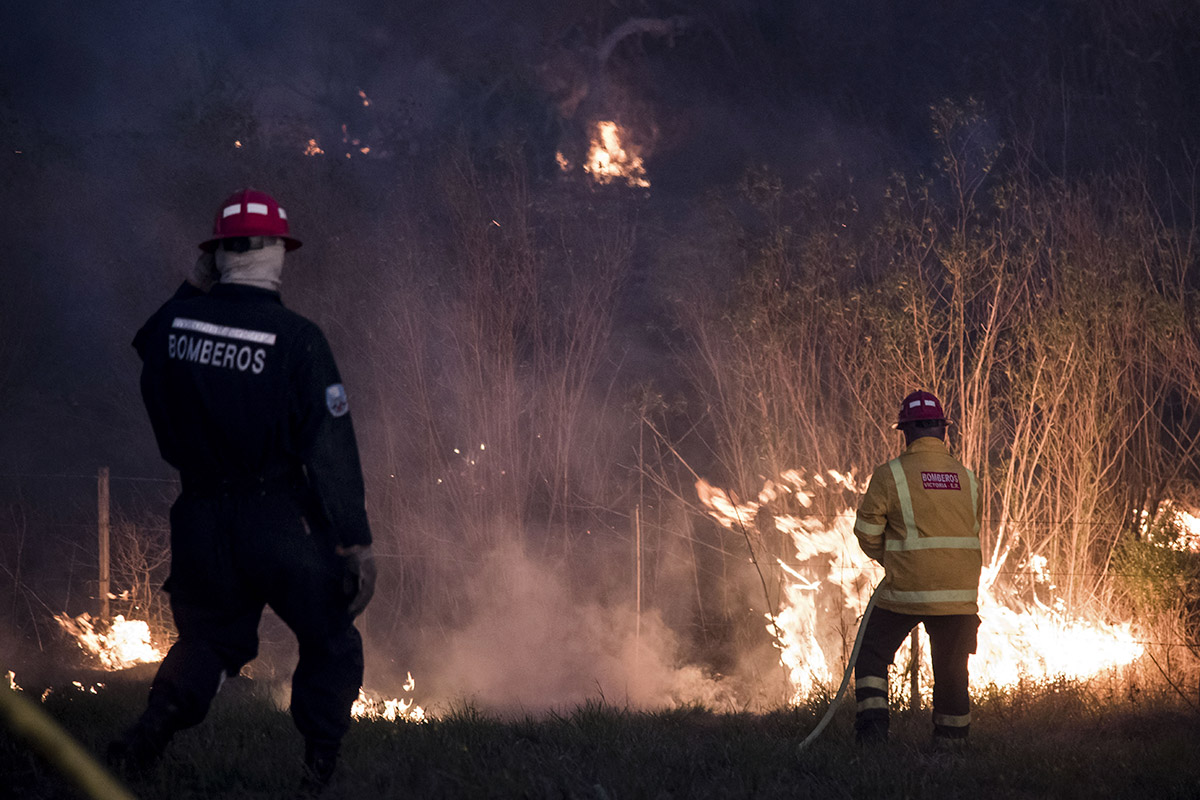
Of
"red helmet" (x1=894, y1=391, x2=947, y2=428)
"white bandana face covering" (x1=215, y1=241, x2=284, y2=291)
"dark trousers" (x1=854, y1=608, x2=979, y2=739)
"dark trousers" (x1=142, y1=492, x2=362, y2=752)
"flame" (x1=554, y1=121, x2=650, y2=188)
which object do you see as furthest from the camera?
"flame" (x1=554, y1=121, x2=650, y2=188)

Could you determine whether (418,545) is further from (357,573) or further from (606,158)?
(357,573)

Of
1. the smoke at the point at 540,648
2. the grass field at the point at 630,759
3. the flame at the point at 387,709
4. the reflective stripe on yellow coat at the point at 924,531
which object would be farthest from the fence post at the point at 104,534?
the reflective stripe on yellow coat at the point at 924,531

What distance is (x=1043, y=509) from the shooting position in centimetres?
902

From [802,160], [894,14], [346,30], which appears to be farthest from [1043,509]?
[894,14]

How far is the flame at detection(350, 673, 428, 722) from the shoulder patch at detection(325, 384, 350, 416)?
0.99 meters

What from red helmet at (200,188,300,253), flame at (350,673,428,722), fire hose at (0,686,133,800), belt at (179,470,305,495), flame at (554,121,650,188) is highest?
flame at (554,121,650,188)

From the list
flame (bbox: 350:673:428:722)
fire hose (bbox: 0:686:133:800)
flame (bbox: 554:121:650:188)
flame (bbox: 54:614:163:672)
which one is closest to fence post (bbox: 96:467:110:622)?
flame (bbox: 54:614:163:672)

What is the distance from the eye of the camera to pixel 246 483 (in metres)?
3.41

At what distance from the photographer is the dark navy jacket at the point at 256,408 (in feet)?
11.1

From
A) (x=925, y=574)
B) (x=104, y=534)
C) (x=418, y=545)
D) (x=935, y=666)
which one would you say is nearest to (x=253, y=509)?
(x=925, y=574)

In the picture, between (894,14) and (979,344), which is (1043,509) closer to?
(979,344)

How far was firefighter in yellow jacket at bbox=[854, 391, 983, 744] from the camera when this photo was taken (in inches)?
206

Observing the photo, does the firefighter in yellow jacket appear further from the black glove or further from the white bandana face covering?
the white bandana face covering

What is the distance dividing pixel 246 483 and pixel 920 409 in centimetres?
357
